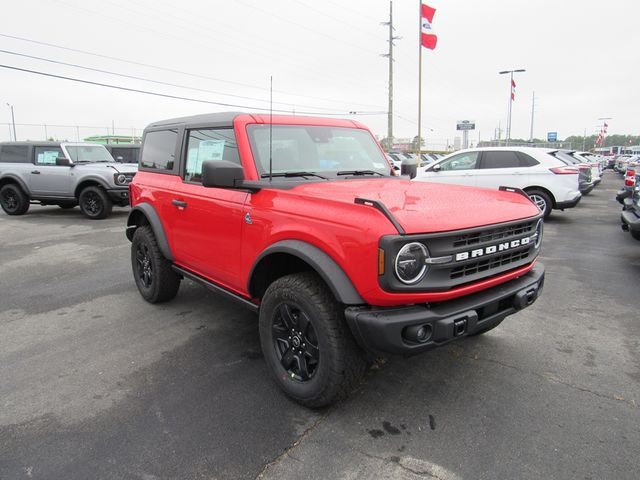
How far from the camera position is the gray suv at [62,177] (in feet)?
36.0

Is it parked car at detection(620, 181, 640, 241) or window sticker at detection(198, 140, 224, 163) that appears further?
parked car at detection(620, 181, 640, 241)

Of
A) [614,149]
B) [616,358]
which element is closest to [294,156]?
[616,358]

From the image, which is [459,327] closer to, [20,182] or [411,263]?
[411,263]

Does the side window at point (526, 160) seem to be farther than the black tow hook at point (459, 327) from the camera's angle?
Yes

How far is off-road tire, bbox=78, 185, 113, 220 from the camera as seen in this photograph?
432 inches

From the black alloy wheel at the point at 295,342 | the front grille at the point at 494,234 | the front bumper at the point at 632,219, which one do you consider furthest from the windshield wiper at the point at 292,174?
the front bumper at the point at 632,219

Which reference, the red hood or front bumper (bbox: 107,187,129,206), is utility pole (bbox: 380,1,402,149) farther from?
the red hood

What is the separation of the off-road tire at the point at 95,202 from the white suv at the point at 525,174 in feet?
25.8

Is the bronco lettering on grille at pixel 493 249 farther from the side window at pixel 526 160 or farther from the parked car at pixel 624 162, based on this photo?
the parked car at pixel 624 162

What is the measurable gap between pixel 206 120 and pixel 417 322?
8.75 feet

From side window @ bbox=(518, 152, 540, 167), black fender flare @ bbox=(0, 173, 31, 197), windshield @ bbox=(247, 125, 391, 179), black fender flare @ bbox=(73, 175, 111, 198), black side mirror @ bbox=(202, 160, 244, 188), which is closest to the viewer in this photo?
black side mirror @ bbox=(202, 160, 244, 188)

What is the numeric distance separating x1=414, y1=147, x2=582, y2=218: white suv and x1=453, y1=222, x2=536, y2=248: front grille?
285 inches

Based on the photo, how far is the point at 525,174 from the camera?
33.4 feet

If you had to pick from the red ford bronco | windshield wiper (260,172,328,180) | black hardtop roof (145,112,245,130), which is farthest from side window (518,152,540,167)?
black hardtop roof (145,112,245,130)
